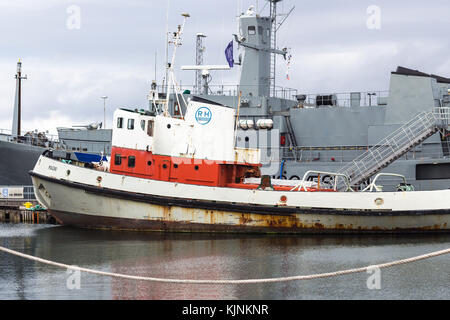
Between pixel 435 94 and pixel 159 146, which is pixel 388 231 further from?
pixel 435 94

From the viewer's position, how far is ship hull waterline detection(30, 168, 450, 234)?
2202 centimetres

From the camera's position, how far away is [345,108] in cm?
3272

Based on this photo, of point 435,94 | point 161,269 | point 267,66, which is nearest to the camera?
point 161,269

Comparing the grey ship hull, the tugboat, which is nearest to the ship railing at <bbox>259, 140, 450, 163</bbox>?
the tugboat

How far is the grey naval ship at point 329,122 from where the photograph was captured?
2952 centimetres

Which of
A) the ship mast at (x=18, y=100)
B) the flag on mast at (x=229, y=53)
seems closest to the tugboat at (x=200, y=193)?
the flag on mast at (x=229, y=53)

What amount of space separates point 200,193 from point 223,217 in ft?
3.95

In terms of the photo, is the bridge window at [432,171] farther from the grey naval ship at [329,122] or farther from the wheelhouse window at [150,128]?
the wheelhouse window at [150,128]

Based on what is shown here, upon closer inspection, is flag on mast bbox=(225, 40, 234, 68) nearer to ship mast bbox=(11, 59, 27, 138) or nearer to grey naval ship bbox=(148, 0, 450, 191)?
grey naval ship bbox=(148, 0, 450, 191)

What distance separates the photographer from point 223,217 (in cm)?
2256

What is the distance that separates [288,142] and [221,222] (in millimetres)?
12145

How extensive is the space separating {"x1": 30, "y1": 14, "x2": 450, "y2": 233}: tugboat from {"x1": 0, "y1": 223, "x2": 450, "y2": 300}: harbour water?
57 centimetres

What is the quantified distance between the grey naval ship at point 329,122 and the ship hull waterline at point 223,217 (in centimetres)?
518
